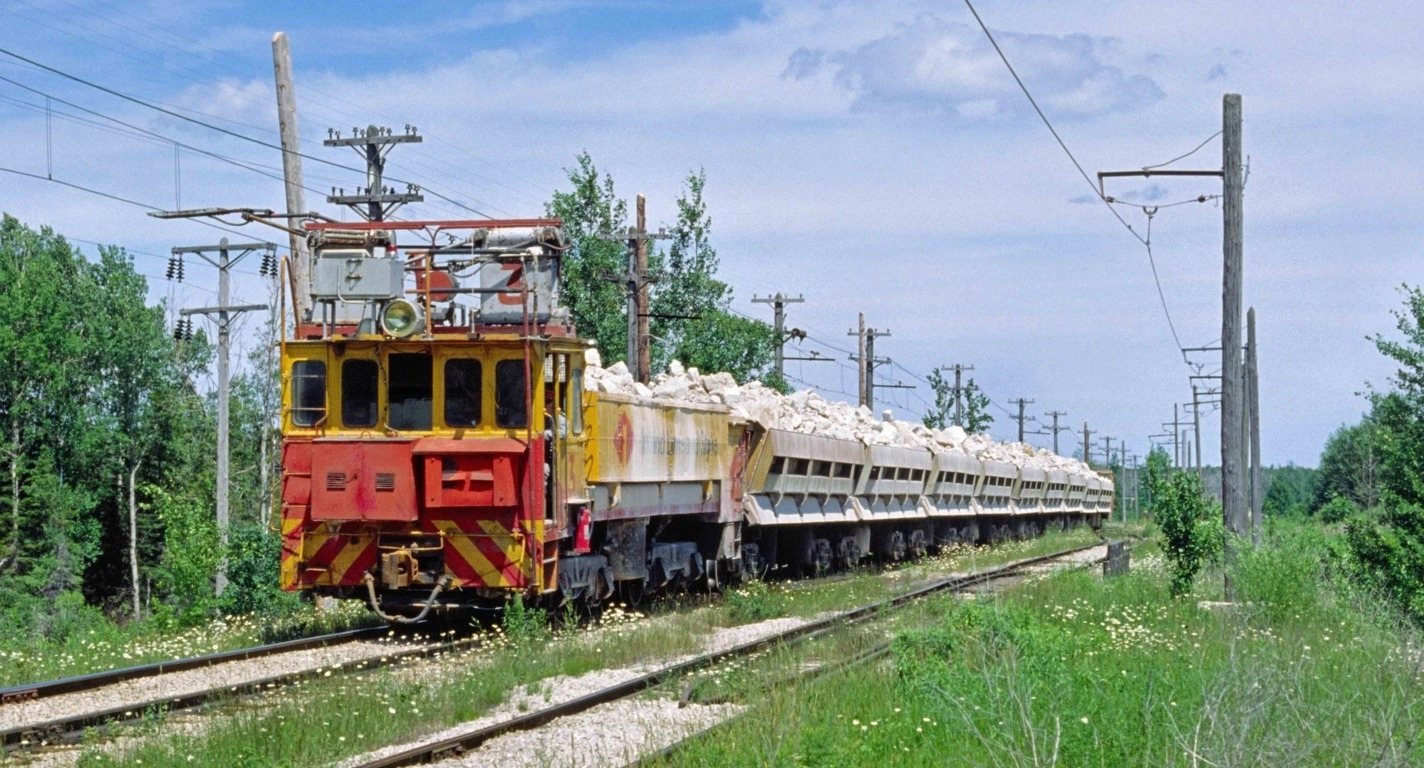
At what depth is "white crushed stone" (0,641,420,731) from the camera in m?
10.9

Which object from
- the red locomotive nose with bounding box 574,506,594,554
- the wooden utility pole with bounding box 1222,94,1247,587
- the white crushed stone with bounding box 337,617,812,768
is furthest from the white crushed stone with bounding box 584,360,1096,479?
the wooden utility pole with bounding box 1222,94,1247,587

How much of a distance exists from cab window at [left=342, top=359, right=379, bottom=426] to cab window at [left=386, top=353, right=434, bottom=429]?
0.17 metres

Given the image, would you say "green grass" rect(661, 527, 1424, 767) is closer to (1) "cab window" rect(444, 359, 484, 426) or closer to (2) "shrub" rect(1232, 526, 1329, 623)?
(2) "shrub" rect(1232, 526, 1329, 623)

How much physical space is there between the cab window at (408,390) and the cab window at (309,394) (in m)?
0.66

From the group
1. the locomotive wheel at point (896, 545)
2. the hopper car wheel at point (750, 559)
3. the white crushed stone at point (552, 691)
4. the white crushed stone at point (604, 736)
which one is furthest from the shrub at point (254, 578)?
the locomotive wheel at point (896, 545)

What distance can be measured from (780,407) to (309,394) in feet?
40.4

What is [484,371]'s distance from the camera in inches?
583

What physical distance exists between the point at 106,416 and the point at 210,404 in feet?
17.9

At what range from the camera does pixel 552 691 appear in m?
12.1

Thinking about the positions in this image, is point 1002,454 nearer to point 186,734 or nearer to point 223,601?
point 223,601

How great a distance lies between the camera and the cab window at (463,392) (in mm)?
14828

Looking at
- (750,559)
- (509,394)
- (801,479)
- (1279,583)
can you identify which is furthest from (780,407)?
(509,394)

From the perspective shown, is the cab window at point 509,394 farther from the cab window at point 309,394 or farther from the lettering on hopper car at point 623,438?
the lettering on hopper car at point 623,438

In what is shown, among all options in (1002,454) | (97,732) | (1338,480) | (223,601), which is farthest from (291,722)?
(1338,480)
